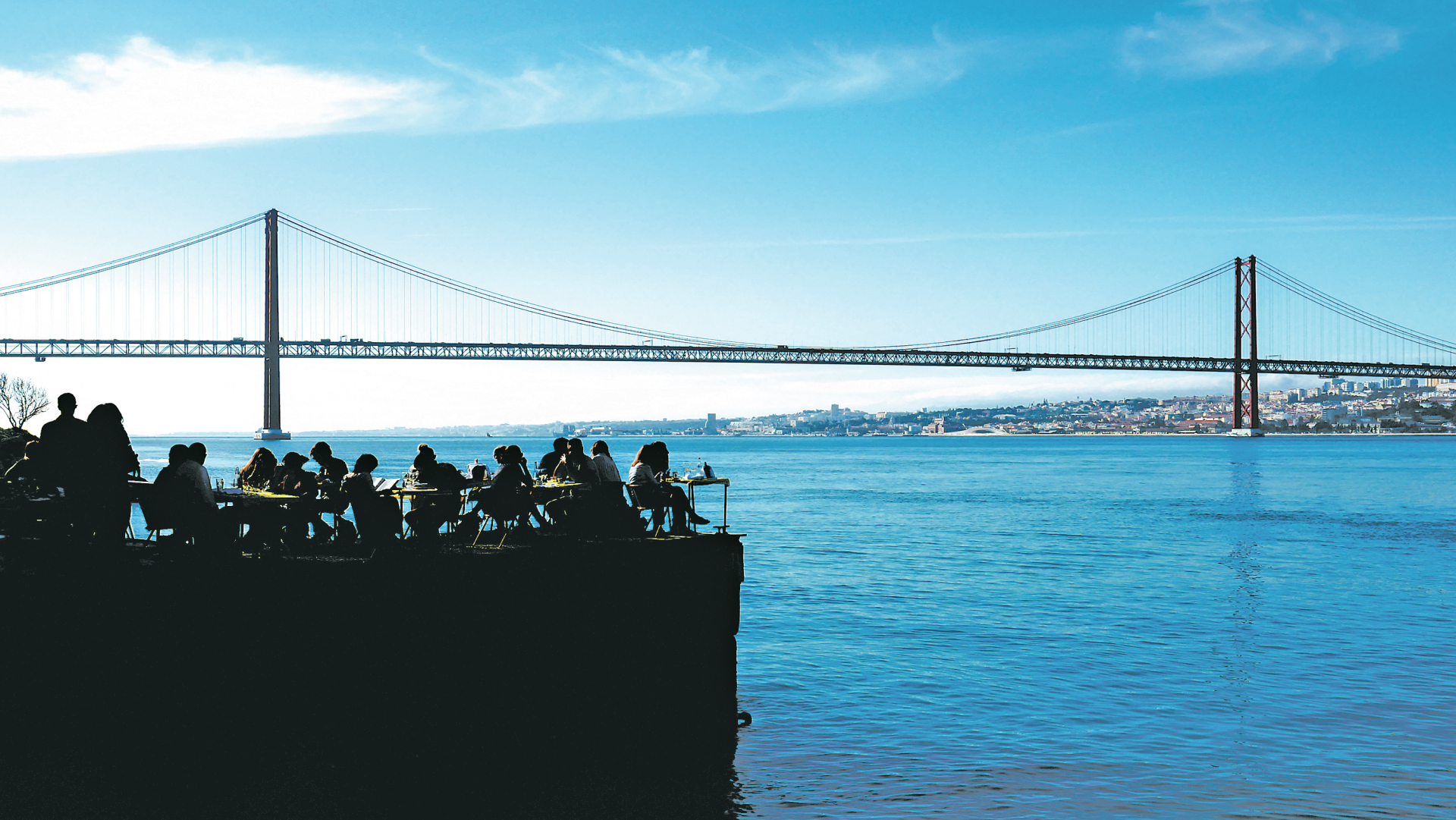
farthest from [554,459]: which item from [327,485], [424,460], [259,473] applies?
[259,473]

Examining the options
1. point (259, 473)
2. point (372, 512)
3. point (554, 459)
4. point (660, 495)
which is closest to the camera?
point (372, 512)

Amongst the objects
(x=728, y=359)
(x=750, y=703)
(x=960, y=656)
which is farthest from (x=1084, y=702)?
(x=728, y=359)

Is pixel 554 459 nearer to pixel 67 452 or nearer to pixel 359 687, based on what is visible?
pixel 359 687

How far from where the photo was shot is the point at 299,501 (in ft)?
30.5

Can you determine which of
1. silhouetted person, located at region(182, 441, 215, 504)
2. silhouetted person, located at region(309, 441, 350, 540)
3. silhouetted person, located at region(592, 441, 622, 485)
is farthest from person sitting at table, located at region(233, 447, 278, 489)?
silhouetted person, located at region(592, 441, 622, 485)

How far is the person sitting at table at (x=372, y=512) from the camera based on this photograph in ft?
28.5

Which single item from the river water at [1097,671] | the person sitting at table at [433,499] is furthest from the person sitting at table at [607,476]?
the river water at [1097,671]

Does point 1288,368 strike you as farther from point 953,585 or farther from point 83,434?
point 83,434

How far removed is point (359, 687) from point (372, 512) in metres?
1.37

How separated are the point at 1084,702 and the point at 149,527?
27.8ft

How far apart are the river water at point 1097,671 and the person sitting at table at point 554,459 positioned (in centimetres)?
304

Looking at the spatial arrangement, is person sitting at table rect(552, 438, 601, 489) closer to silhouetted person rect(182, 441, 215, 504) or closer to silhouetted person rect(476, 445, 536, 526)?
silhouetted person rect(476, 445, 536, 526)

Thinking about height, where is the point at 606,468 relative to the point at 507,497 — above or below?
above

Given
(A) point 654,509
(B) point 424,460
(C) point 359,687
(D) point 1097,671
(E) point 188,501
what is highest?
(B) point 424,460
